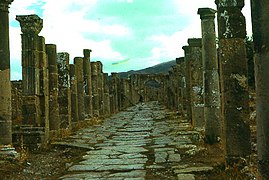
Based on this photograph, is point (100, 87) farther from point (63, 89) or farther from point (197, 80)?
point (197, 80)

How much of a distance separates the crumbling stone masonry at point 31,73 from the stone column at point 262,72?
8162 mm

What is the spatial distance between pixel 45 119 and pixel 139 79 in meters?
47.8

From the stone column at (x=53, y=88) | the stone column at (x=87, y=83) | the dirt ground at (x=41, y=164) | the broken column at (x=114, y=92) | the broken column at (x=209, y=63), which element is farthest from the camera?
the broken column at (x=114, y=92)

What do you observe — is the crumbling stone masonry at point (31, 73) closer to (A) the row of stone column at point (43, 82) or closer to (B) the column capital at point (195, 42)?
(A) the row of stone column at point (43, 82)

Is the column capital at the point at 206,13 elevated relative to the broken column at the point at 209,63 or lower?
elevated

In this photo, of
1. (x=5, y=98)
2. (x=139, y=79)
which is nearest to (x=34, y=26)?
(x=5, y=98)

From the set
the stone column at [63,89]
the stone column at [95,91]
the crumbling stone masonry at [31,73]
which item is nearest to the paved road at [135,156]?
the stone column at [63,89]

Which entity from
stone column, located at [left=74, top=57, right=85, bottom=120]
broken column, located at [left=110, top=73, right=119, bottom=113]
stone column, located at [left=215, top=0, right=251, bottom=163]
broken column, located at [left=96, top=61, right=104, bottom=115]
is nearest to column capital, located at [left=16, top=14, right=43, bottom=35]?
stone column, located at [left=215, top=0, right=251, bottom=163]

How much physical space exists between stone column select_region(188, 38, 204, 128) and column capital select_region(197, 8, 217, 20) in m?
2.81

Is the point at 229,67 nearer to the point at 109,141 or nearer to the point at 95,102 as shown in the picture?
the point at 109,141

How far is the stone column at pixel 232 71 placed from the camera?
24.8ft

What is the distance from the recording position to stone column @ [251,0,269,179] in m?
5.16

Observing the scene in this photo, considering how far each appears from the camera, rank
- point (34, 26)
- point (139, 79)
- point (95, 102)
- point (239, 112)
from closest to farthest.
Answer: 1. point (239, 112)
2. point (34, 26)
3. point (95, 102)
4. point (139, 79)

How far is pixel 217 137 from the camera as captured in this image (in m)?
10.8
